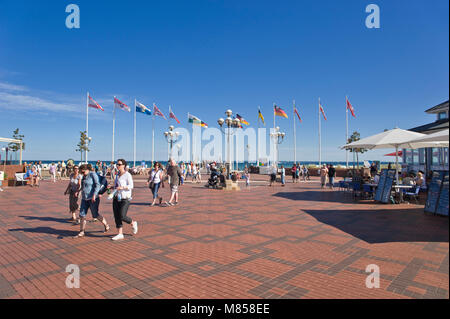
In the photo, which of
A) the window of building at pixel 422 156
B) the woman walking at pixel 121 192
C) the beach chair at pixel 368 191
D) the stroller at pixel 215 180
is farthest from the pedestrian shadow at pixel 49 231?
the window of building at pixel 422 156

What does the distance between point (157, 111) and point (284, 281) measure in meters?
30.6

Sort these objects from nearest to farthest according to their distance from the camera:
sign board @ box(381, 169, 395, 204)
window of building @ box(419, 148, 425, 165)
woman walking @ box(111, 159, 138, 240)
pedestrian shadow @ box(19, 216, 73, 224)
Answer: woman walking @ box(111, 159, 138, 240) → pedestrian shadow @ box(19, 216, 73, 224) → sign board @ box(381, 169, 395, 204) → window of building @ box(419, 148, 425, 165)

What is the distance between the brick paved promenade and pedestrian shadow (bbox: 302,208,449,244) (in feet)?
0.09

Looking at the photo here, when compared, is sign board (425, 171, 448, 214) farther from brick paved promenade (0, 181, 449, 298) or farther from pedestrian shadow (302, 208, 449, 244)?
brick paved promenade (0, 181, 449, 298)

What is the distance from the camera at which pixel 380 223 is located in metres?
7.05

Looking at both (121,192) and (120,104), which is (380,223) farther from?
(120,104)

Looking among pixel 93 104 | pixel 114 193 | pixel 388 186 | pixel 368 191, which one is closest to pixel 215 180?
pixel 368 191

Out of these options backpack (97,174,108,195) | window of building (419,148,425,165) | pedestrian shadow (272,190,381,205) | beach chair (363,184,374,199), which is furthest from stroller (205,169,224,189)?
window of building (419,148,425,165)

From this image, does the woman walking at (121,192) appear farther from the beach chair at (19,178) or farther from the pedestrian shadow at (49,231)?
the beach chair at (19,178)

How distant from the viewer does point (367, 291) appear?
3387 mm

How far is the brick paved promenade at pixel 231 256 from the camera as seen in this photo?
3398mm

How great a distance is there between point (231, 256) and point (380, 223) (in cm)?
459

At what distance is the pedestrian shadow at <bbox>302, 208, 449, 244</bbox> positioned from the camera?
573cm
